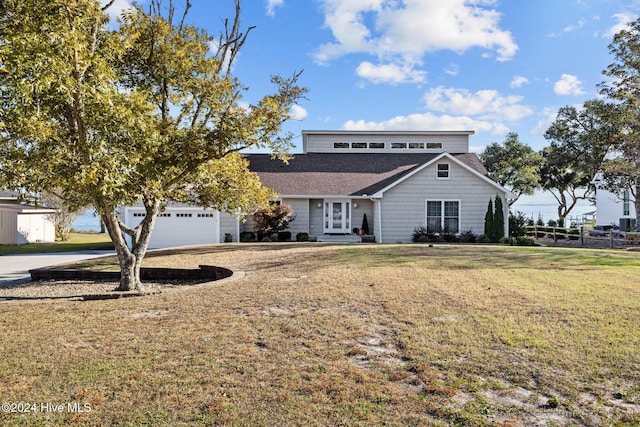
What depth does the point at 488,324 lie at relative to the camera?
6301mm

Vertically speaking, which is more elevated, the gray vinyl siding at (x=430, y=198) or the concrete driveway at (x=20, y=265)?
the gray vinyl siding at (x=430, y=198)

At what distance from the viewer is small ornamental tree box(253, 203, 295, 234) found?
2258 cm

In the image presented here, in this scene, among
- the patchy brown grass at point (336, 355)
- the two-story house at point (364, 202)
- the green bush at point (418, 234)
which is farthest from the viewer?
the two-story house at point (364, 202)

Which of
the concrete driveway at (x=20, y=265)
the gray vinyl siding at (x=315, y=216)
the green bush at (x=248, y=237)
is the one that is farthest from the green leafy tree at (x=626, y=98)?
the concrete driveway at (x=20, y=265)

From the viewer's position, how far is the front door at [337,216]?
81.8 ft

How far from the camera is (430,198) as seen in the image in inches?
927

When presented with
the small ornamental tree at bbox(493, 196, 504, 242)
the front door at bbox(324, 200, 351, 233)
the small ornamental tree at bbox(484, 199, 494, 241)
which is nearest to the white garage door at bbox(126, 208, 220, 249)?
the front door at bbox(324, 200, 351, 233)

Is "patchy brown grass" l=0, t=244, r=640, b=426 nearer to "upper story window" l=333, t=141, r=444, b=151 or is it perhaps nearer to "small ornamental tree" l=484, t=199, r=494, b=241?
"small ornamental tree" l=484, t=199, r=494, b=241

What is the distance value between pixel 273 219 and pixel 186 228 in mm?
4730

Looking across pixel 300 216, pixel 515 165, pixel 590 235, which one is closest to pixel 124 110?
pixel 300 216

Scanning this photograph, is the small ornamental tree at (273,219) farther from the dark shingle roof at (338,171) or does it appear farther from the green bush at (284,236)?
the dark shingle roof at (338,171)

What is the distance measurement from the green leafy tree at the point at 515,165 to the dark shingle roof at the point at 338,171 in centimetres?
1103

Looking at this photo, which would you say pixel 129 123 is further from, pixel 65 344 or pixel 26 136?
pixel 65 344

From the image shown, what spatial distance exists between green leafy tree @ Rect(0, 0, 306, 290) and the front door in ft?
39.9
